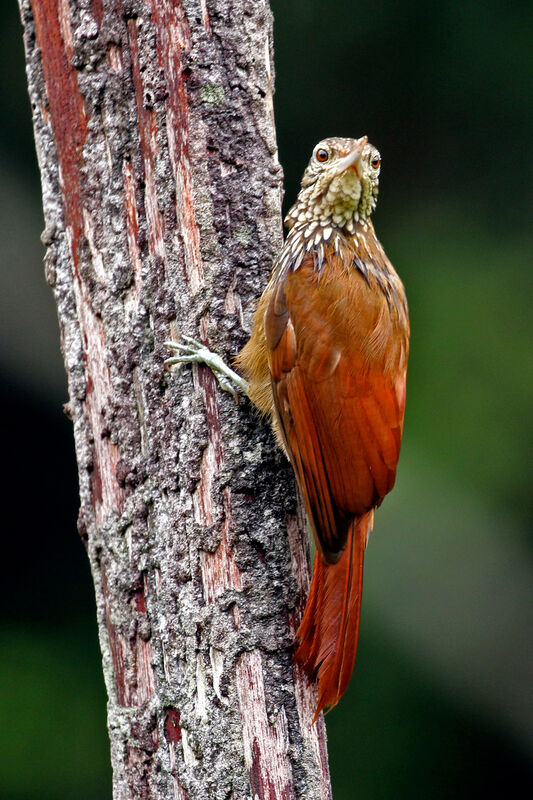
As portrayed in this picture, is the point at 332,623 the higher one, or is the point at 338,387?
the point at 338,387

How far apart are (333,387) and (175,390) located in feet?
1.35

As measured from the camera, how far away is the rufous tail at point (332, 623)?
214 centimetres

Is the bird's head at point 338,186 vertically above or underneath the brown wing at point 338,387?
above

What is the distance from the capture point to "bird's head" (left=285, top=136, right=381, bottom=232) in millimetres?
2577

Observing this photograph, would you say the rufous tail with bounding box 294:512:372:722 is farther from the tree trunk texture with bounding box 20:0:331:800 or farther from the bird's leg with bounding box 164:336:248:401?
the bird's leg with bounding box 164:336:248:401

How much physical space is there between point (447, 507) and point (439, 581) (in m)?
0.35

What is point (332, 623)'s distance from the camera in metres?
2.20

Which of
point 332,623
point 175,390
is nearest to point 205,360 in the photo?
point 175,390

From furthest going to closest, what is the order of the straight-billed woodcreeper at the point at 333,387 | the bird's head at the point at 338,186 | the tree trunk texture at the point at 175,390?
the bird's head at the point at 338,186 → the straight-billed woodcreeper at the point at 333,387 → the tree trunk texture at the point at 175,390

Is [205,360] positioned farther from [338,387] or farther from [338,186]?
[338,186]

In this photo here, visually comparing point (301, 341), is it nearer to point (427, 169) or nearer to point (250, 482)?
point (250, 482)

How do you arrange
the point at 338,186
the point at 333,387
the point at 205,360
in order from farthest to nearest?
the point at 338,186
the point at 333,387
the point at 205,360

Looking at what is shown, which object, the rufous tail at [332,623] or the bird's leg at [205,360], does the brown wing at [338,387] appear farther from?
the bird's leg at [205,360]

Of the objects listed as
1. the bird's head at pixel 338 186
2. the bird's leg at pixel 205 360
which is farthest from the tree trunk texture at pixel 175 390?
the bird's head at pixel 338 186
